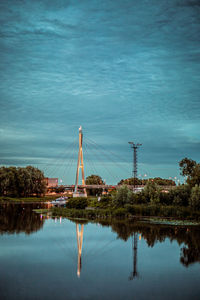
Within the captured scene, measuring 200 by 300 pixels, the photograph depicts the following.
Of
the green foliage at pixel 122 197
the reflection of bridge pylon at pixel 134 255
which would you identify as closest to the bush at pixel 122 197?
the green foliage at pixel 122 197

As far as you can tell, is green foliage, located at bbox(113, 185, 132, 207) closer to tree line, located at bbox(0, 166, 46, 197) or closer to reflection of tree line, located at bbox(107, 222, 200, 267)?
reflection of tree line, located at bbox(107, 222, 200, 267)

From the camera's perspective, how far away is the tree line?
8231 cm

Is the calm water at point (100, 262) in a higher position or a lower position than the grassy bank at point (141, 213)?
lower

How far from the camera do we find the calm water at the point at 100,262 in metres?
13.5

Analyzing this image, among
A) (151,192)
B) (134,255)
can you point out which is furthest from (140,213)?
(134,255)

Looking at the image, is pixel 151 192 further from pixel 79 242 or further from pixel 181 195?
pixel 79 242

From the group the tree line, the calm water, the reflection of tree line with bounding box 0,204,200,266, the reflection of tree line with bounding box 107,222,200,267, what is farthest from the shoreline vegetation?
the tree line

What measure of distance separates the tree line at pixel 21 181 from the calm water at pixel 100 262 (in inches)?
2094

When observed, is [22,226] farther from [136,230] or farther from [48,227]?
[136,230]

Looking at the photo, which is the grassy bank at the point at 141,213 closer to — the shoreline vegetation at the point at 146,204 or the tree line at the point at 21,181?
the shoreline vegetation at the point at 146,204

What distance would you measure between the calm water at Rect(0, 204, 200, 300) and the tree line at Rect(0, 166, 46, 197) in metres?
53.2

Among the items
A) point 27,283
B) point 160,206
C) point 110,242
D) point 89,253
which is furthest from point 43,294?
point 160,206

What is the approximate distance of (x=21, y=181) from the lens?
8531cm

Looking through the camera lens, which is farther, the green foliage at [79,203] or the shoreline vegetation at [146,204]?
the green foliage at [79,203]
